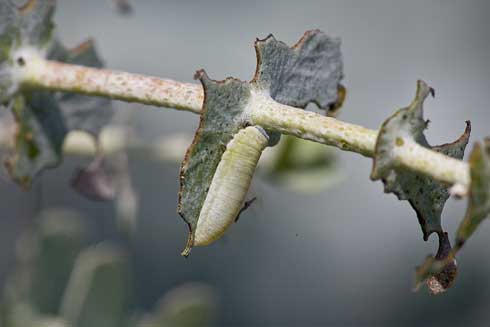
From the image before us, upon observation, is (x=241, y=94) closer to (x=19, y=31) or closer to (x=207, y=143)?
(x=207, y=143)

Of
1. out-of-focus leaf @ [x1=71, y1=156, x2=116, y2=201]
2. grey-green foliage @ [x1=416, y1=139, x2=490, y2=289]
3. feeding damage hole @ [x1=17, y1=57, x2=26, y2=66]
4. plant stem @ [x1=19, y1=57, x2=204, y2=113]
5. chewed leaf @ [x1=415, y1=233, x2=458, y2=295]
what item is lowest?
chewed leaf @ [x1=415, y1=233, x2=458, y2=295]

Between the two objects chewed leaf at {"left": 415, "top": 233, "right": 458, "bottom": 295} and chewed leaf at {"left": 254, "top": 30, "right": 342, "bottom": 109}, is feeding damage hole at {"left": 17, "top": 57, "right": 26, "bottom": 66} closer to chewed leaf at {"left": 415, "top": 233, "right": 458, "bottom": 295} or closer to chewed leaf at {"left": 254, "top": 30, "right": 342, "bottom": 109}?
chewed leaf at {"left": 254, "top": 30, "right": 342, "bottom": 109}

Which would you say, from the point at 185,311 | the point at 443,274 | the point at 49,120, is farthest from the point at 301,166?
the point at 443,274

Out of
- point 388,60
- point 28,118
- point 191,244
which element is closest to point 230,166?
point 191,244

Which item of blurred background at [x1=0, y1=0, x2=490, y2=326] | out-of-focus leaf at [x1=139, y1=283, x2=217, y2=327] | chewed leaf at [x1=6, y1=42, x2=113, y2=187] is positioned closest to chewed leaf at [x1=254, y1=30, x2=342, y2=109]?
chewed leaf at [x1=6, y1=42, x2=113, y2=187]

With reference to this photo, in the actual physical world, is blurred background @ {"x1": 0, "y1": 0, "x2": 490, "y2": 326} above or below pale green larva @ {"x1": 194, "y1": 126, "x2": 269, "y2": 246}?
above

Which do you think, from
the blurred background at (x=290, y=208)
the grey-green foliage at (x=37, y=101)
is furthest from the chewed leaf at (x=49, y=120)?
the blurred background at (x=290, y=208)
